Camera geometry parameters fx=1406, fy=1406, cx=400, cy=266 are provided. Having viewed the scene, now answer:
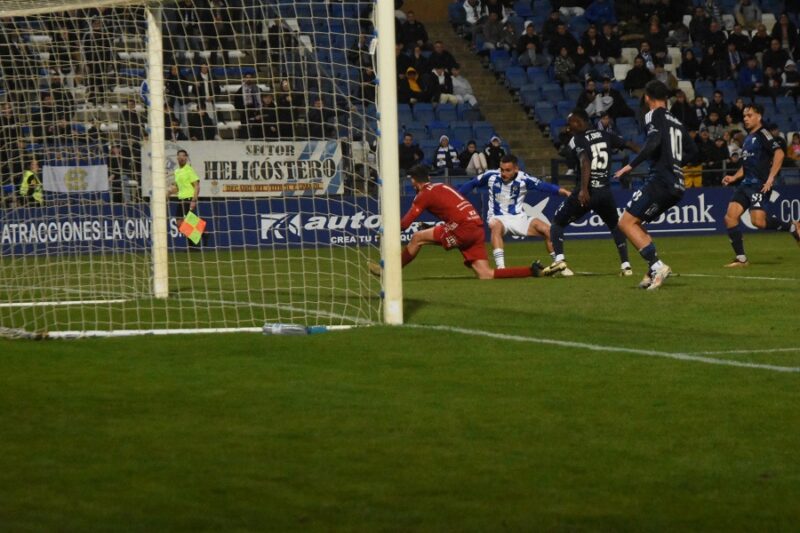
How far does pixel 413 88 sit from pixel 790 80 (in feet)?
33.8

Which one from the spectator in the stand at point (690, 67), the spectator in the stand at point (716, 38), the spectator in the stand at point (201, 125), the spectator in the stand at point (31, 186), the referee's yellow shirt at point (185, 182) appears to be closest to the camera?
the spectator in the stand at point (31, 186)

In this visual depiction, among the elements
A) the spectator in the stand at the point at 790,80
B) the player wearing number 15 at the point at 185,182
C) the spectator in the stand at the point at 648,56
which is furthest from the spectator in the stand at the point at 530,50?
the player wearing number 15 at the point at 185,182

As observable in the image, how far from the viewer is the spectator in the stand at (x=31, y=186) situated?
1784 centimetres

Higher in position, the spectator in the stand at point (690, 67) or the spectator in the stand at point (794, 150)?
the spectator in the stand at point (690, 67)

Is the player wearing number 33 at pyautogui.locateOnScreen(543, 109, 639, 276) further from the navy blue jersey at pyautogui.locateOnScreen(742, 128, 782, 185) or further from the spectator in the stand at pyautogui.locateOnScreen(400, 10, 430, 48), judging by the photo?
the spectator in the stand at pyautogui.locateOnScreen(400, 10, 430, 48)

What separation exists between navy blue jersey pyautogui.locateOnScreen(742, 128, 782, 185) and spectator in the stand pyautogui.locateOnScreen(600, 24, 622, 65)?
16.0m

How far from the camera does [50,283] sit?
58.1ft

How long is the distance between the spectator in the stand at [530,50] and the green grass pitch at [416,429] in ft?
78.0

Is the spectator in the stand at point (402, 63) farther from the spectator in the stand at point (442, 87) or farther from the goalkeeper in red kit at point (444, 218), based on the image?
the goalkeeper in red kit at point (444, 218)

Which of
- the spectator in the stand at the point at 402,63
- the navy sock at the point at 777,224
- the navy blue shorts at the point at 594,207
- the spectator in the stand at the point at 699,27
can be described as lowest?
the navy sock at the point at 777,224

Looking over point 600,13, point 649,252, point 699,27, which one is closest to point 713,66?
point 699,27

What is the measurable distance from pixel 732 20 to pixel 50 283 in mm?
25935

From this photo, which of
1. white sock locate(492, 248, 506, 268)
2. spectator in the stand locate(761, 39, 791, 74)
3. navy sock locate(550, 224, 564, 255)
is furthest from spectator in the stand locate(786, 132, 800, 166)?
navy sock locate(550, 224, 564, 255)

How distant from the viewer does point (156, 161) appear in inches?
561
